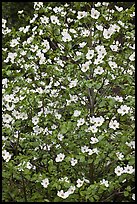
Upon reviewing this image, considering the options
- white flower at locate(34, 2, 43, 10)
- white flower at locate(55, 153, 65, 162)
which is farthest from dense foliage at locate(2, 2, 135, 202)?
white flower at locate(34, 2, 43, 10)

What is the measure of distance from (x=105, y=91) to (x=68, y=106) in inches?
10.7

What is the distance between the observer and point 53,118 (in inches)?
106

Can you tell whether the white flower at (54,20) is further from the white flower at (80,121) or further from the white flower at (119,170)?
the white flower at (119,170)

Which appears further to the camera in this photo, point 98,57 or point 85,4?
point 85,4

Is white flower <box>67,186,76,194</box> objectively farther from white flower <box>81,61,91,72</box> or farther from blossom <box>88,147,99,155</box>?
white flower <box>81,61,91,72</box>

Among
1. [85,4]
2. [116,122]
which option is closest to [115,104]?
[116,122]

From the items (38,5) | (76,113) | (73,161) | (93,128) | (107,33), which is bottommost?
(73,161)

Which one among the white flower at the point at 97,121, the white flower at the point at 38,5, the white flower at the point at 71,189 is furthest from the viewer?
the white flower at the point at 38,5

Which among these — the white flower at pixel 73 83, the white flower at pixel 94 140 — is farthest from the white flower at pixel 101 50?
the white flower at pixel 94 140

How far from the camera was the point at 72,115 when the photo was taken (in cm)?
269

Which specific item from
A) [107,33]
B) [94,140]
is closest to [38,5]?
[107,33]

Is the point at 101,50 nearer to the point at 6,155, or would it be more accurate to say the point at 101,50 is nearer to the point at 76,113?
the point at 76,113

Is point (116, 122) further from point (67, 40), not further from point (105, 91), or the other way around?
point (67, 40)

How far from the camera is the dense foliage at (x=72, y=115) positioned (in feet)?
8.21
